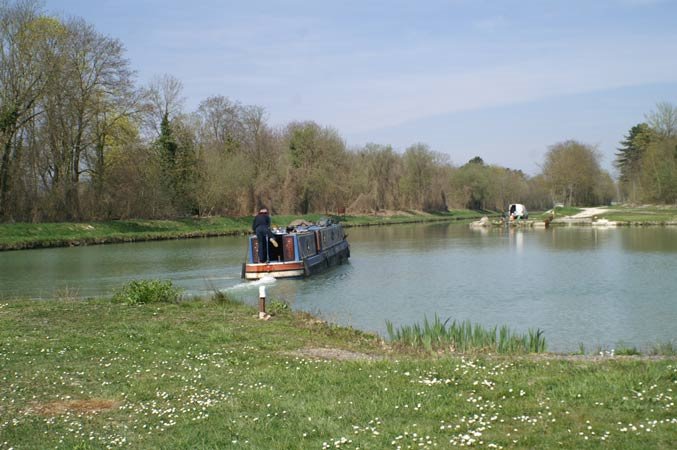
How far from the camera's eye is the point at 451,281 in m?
23.1

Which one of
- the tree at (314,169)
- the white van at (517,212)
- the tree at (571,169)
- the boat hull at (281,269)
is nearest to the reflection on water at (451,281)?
the boat hull at (281,269)

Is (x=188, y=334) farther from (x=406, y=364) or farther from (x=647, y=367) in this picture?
(x=647, y=367)

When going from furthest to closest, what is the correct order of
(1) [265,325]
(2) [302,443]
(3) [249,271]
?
(3) [249,271] < (1) [265,325] < (2) [302,443]

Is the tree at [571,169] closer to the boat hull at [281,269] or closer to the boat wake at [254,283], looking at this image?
the boat hull at [281,269]

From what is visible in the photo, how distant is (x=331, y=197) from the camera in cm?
6788

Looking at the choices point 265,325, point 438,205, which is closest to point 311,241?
point 265,325

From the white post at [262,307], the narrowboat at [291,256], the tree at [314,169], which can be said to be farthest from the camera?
the tree at [314,169]

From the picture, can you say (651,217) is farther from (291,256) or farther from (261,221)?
(261,221)

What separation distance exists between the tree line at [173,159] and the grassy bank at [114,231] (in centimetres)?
185

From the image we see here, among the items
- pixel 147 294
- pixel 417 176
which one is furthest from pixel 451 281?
pixel 417 176

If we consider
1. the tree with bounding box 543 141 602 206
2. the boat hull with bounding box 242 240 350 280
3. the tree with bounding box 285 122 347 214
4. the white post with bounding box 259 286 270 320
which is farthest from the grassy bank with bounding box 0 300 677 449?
the tree with bounding box 543 141 602 206

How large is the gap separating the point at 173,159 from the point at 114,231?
11.9m

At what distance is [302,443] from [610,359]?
172 inches

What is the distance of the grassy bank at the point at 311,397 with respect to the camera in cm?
546
